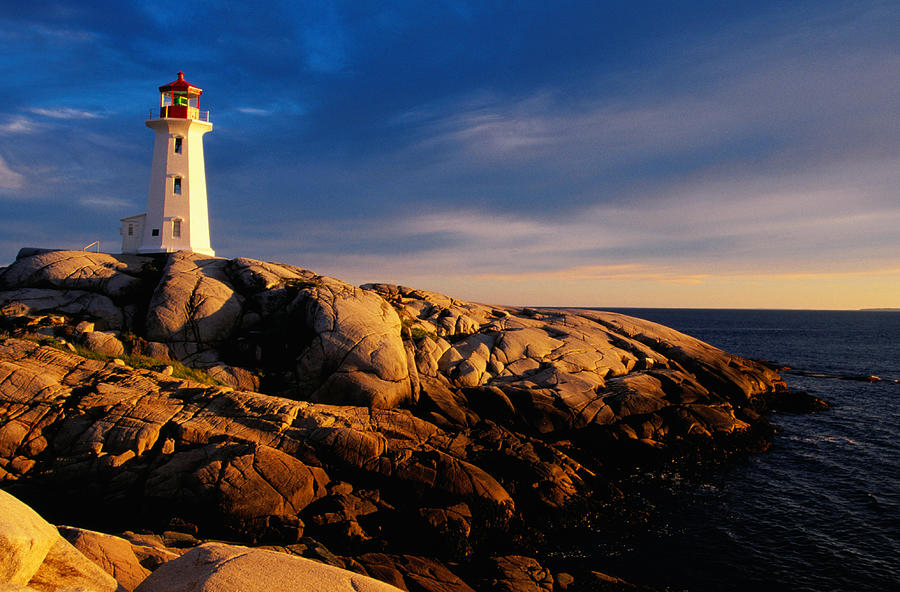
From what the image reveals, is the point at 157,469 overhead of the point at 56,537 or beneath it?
beneath

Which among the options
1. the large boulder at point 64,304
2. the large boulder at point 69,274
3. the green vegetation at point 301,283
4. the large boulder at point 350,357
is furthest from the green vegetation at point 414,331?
the large boulder at point 69,274

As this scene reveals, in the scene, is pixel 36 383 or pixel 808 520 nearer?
pixel 36 383

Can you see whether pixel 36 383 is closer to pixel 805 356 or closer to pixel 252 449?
pixel 252 449

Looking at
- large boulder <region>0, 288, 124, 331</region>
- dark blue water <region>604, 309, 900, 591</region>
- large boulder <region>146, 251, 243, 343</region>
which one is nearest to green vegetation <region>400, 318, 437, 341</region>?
large boulder <region>146, 251, 243, 343</region>

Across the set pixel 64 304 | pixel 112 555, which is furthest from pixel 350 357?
pixel 64 304

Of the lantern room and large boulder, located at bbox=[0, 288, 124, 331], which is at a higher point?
the lantern room

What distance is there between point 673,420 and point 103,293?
108 ft

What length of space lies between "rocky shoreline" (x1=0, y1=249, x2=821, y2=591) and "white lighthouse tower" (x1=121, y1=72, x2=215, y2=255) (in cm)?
488

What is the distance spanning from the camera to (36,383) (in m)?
18.3

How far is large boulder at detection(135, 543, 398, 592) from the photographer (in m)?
6.87

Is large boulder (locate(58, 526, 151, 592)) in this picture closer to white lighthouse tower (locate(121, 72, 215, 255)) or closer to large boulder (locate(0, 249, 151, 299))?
large boulder (locate(0, 249, 151, 299))

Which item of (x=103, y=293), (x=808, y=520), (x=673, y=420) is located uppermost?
(x=103, y=293)

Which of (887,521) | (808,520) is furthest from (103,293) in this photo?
(887,521)

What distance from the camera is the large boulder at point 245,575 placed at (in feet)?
22.5
